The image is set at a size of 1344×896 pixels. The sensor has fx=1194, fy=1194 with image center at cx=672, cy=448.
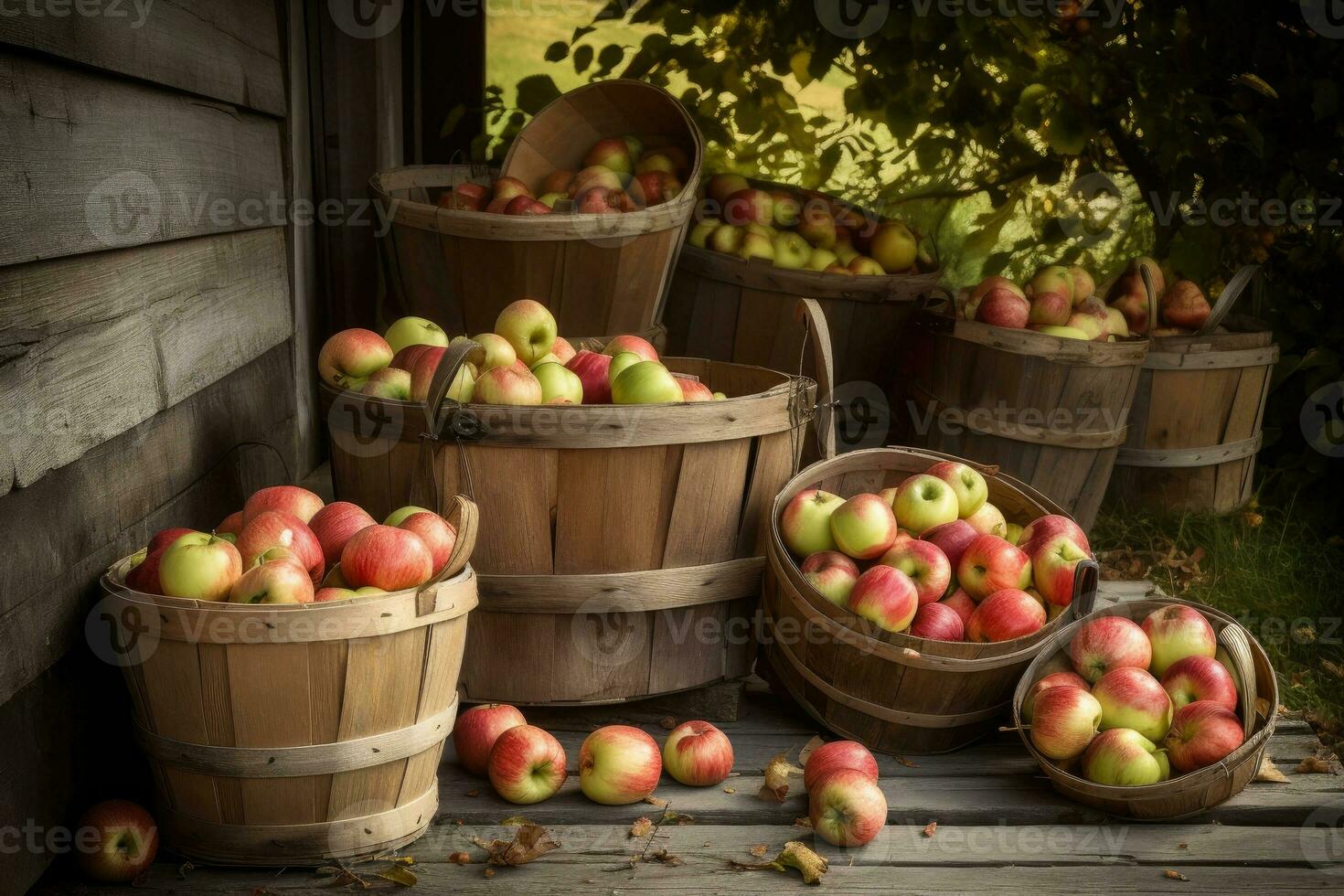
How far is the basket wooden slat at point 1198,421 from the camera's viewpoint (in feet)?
15.0

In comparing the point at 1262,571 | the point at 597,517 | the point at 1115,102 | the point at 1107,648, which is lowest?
the point at 1262,571

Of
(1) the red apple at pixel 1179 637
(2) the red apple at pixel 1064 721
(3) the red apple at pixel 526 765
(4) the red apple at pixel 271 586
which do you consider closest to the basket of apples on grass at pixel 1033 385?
(1) the red apple at pixel 1179 637

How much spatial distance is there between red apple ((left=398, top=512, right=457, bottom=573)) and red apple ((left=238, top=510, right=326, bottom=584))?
7.1 inches

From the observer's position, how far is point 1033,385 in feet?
13.8

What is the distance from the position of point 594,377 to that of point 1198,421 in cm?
284

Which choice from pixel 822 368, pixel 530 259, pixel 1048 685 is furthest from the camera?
pixel 530 259

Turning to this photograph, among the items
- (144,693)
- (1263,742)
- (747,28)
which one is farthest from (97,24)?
(747,28)

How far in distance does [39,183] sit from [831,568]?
1866mm

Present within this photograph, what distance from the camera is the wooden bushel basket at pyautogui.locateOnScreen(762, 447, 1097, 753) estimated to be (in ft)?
9.07

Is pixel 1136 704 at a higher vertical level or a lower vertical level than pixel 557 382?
lower

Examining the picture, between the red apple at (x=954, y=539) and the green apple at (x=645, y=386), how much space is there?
78 centimetres

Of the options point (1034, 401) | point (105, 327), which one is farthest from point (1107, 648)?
point (105, 327)

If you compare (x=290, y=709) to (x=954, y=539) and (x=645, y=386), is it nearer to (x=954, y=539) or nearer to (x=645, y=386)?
(x=645, y=386)

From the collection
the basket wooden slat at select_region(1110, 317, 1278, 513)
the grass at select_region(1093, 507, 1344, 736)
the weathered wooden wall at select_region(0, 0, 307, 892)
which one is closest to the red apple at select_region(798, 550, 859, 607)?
the weathered wooden wall at select_region(0, 0, 307, 892)
